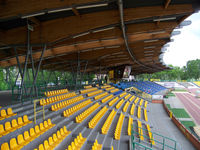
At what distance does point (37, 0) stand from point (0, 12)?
178 centimetres

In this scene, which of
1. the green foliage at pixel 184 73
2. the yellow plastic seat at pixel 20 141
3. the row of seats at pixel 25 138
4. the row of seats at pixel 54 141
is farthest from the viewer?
the green foliage at pixel 184 73

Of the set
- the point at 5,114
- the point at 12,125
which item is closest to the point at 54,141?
the point at 12,125

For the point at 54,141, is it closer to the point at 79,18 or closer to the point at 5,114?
the point at 5,114

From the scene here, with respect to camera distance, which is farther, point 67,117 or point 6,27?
point 6,27

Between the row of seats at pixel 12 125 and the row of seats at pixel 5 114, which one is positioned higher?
the row of seats at pixel 5 114

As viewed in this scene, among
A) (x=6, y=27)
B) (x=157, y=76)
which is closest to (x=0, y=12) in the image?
(x=6, y=27)

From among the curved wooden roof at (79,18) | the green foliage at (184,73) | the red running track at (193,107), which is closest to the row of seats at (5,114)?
the curved wooden roof at (79,18)

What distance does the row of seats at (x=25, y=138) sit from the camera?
4.18 meters

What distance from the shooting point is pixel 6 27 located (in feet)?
32.4

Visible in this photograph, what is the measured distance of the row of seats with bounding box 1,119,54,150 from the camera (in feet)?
13.7

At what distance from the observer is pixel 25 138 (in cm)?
493

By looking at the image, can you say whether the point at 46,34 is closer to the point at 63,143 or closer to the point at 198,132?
the point at 63,143

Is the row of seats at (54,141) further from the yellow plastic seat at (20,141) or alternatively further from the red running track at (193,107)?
the red running track at (193,107)

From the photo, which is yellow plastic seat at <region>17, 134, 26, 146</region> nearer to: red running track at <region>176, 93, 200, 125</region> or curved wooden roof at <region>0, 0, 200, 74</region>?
curved wooden roof at <region>0, 0, 200, 74</region>
